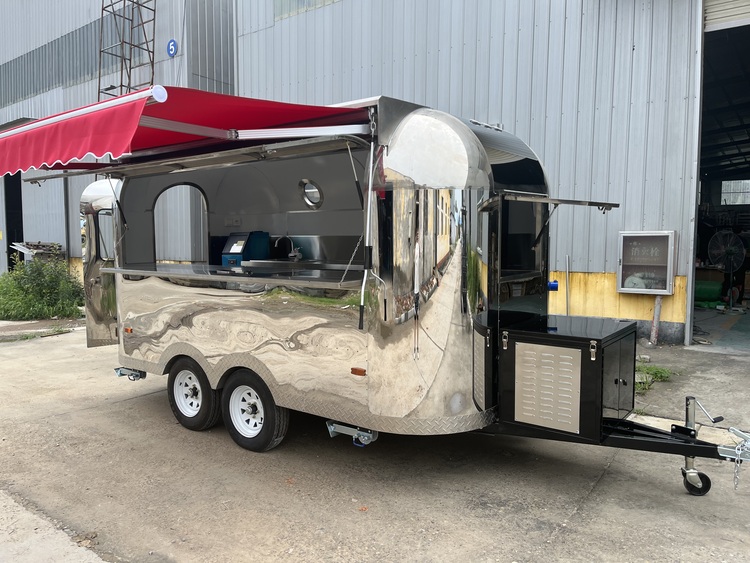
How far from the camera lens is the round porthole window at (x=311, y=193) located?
21.4ft

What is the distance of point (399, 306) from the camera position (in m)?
3.79

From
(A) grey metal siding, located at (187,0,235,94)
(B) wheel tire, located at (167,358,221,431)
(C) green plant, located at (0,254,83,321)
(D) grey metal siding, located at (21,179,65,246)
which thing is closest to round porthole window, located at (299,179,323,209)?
(B) wheel tire, located at (167,358,221,431)

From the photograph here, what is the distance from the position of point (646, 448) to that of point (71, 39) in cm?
1899

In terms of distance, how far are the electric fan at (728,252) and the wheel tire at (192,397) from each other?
38.4ft

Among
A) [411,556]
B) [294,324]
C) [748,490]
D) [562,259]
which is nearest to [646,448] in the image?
[748,490]

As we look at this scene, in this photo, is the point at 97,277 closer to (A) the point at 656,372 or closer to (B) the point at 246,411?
(B) the point at 246,411

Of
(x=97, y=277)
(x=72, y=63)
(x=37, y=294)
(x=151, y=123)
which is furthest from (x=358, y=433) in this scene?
(x=72, y=63)

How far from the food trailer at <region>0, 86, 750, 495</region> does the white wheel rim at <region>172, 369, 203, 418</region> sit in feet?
0.51

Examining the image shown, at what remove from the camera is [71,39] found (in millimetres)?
17203

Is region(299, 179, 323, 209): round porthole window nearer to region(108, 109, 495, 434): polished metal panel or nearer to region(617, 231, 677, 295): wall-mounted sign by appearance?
region(108, 109, 495, 434): polished metal panel

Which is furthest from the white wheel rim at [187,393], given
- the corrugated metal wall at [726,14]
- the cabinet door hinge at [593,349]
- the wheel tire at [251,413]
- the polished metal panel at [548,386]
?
the corrugated metal wall at [726,14]

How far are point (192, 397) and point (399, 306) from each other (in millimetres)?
2628

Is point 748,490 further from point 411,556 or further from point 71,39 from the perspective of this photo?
point 71,39

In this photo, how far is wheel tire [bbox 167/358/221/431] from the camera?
516cm
